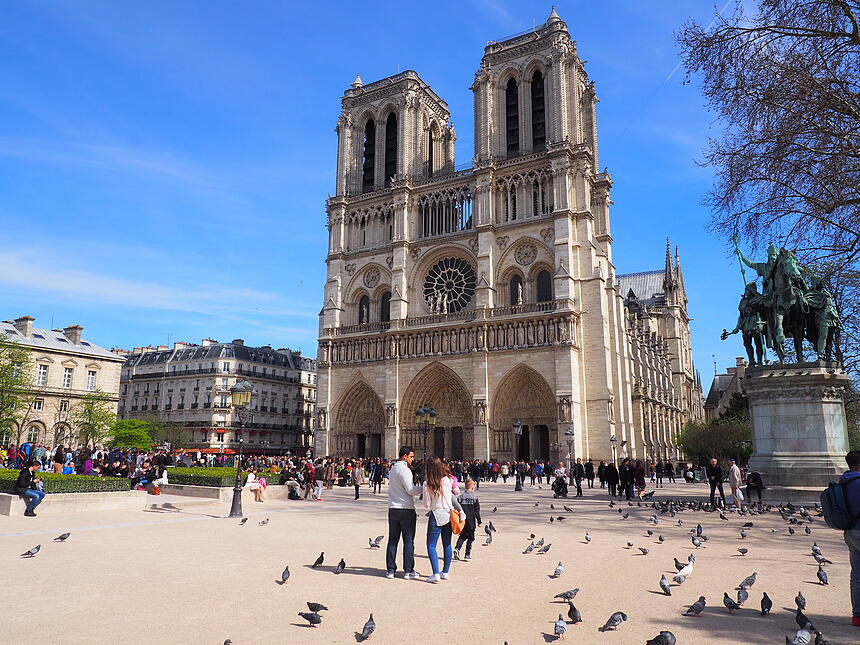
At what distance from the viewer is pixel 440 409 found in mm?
39188

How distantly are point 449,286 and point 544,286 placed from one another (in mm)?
6311

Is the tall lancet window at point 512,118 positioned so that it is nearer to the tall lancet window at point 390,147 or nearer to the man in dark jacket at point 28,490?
the tall lancet window at point 390,147

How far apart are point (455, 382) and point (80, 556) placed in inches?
1192

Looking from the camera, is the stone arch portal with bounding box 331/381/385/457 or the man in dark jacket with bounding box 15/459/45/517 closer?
the man in dark jacket with bounding box 15/459/45/517

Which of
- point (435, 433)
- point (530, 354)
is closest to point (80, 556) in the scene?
point (530, 354)

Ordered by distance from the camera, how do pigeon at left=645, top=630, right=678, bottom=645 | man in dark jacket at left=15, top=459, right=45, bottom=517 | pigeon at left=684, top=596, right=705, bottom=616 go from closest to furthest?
pigeon at left=645, top=630, right=678, bottom=645
pigeon at left=684, top=596, right=705, bottom=616
man in dark jacket at left=15, top=459, right=45, bottom=517

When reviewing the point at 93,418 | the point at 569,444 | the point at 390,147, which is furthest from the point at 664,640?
the point at 390,147

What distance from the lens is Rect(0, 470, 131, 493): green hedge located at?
560 inches

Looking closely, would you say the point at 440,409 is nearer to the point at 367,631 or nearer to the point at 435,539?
the point at 435,539

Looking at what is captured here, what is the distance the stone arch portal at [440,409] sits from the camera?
125 feet

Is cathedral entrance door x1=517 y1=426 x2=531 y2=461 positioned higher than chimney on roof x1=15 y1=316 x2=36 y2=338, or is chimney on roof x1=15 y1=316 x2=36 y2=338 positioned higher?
chimney on roof x1=15 y1=316 x2=36 y2=338

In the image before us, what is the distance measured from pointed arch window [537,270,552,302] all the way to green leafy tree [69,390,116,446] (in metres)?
27.2

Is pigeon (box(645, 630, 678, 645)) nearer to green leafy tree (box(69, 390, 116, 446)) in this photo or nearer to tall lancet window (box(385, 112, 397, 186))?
green leafy tree (box(69, 390, 116, 446))

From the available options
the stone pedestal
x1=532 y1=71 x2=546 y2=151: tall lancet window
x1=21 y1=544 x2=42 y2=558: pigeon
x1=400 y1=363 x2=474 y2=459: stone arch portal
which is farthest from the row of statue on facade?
x1=532 y1=71 x2=546 y2=151: tall lancet window
